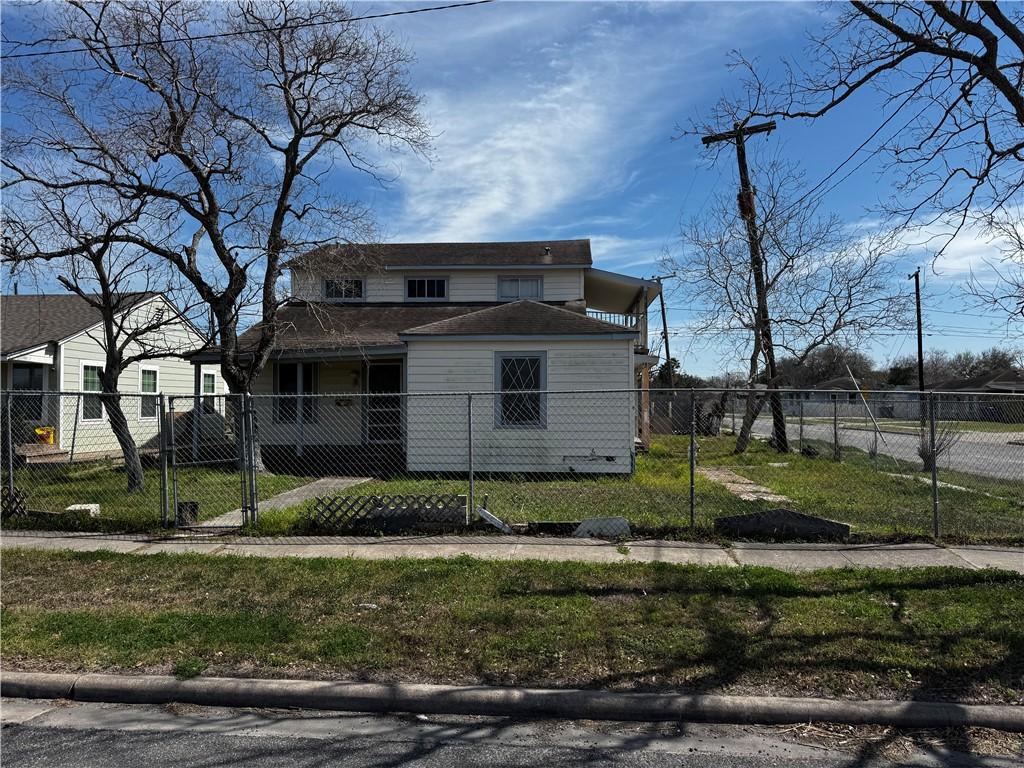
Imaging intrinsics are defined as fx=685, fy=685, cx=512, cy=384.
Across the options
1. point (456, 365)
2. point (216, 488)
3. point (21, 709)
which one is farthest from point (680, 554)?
point (216, 488)

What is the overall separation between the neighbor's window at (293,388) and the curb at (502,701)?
13.0m

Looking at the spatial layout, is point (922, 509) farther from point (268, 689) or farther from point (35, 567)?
point (35, 567)

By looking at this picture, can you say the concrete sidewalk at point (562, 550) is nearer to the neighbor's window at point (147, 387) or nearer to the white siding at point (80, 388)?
the white siding at point (80, 388)

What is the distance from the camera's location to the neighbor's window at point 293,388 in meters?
17.6

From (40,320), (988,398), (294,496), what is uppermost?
(40,320)

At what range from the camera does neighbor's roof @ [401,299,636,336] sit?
14.4 m

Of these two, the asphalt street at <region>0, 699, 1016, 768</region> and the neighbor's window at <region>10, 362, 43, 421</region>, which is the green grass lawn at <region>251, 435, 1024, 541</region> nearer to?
the asphalt street at <region>0, 699, 1016, 768</region>

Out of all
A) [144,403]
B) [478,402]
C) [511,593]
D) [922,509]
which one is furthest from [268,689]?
[144,403]

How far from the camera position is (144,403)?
23.4 meters

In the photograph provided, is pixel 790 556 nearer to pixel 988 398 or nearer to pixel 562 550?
pixel 562 550

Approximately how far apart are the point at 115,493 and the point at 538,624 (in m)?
9.05

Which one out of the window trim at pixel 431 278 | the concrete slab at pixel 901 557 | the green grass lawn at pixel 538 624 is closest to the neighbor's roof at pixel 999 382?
the window trim at pixel 431 278

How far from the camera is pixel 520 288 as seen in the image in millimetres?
20703

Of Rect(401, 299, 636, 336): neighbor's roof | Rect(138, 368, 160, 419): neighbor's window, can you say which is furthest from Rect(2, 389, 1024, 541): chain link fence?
Rect(401, 299, 636, 336): neighbor's roof
